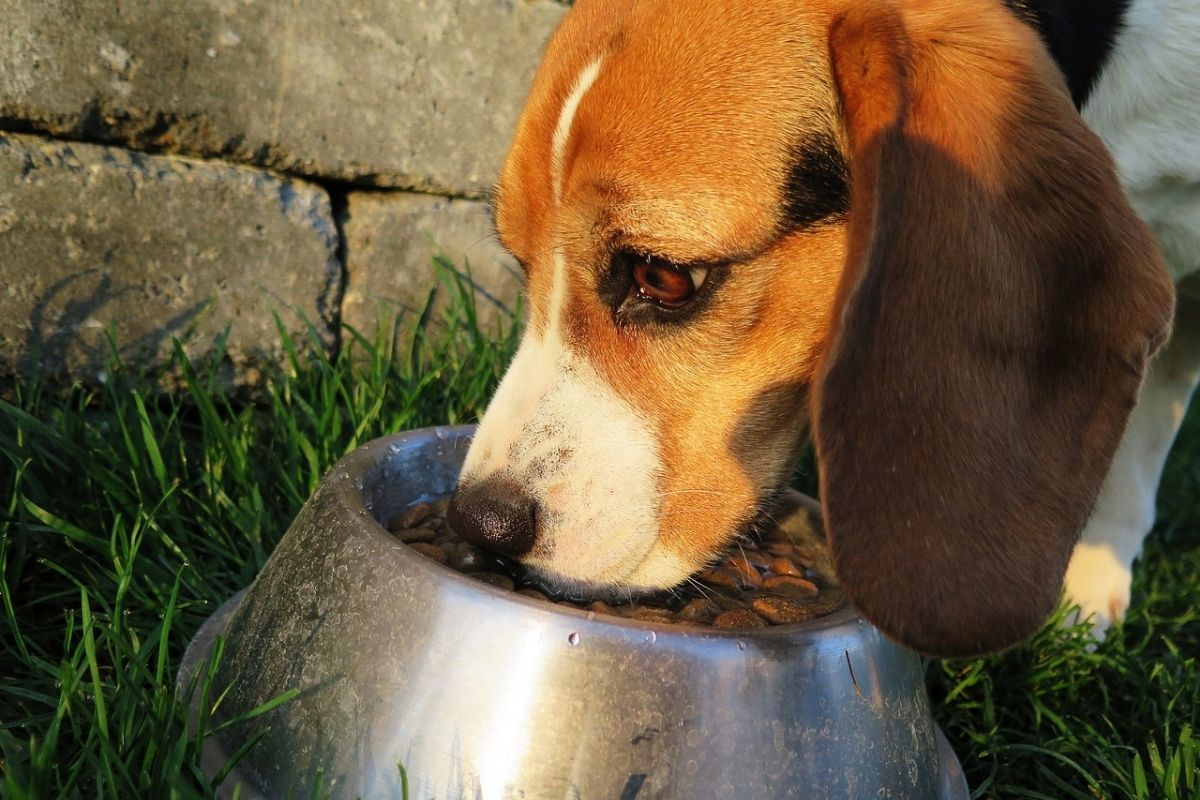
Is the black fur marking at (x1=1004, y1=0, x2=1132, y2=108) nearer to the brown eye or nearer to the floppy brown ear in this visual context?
the floppy brown ear

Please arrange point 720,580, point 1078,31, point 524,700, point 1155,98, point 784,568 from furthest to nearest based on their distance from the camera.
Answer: point 1155,98 < point 1078,31 < point 784,568 < point 720,580 < point 524,700

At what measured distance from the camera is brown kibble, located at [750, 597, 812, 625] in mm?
1943

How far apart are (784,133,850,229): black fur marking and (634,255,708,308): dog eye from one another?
0.61 feet

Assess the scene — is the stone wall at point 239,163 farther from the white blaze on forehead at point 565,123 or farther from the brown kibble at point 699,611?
the brown kibble at point 699,611

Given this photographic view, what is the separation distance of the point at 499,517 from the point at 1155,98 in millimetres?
1696

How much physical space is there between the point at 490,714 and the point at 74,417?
1603 mm

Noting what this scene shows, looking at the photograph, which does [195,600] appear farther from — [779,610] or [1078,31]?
[1078,31]

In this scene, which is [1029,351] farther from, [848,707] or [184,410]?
[184,410]

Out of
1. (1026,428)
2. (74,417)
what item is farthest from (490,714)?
(74,417)

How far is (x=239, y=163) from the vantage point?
316cm

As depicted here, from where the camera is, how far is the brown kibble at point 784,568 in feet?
7.28

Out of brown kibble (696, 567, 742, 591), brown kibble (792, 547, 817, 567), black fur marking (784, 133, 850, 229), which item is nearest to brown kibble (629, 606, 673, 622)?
brown kibble (696, 567, 742, 591)

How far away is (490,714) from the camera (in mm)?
1595

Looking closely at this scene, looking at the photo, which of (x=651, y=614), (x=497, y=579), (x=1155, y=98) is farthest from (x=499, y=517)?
(x=1155, y=98)
